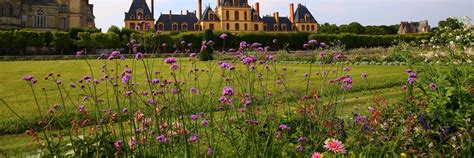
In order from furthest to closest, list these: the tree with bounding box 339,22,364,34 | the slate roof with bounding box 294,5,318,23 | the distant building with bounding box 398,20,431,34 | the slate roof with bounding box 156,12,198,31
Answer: the tree with bounding box 339,22,364,34 < the slate roof with bounding box 294,5,318,23 < the distant building with bounding box 398,20,431,34 < the slate roof with bounding box 156,12,198,31

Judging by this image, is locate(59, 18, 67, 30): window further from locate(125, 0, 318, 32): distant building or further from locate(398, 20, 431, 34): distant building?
locate(398, 20, 431, 34): distant building

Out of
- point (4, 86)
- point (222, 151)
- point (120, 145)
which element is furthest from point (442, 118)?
point (4, 86)

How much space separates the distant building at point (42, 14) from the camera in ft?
140

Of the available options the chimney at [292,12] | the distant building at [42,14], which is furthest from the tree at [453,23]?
the chimney at [292,12]

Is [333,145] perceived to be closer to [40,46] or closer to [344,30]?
[40,46]

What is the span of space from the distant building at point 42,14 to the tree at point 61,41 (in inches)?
475

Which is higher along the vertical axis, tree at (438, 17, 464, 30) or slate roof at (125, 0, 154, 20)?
slate roof at (125, 0, 154, 20)

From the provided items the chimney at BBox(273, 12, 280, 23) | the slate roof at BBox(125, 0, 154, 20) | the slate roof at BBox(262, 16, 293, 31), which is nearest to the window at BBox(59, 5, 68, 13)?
the slate roof at BBox(125, 0, 154, 20)

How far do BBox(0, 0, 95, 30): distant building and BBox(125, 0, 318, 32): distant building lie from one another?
689cm

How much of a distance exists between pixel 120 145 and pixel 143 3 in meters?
53.8

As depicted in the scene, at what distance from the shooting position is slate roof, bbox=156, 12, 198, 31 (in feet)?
178

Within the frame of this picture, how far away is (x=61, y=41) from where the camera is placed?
33.6m

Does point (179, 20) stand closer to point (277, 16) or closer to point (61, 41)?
point (277, 16)

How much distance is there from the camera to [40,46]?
33.7 meters
